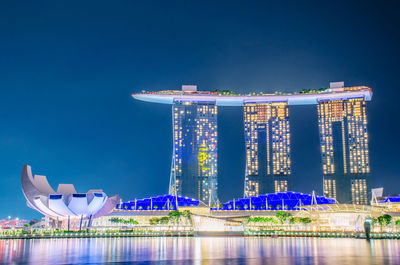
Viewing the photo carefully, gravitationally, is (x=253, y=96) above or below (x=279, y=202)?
above

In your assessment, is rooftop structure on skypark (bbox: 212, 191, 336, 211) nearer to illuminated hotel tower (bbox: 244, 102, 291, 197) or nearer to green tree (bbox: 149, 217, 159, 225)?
green tree (bbox: 149, 217, 159, 225)

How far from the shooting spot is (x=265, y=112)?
138875 millimetres

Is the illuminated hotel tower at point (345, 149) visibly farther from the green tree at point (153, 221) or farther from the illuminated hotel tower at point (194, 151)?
the green tree at point (153, 221)

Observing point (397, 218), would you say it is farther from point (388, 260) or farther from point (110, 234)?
point (388, 260)

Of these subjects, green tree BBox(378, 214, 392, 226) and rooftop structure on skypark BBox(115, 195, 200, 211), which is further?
rooftop structure on skypark BBox(115, 195, 200, 211)

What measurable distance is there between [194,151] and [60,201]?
5521 cm

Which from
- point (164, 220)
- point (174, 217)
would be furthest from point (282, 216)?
point (164, 220)

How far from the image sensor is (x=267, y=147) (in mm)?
136250

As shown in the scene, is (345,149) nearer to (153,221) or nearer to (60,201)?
(153,221)

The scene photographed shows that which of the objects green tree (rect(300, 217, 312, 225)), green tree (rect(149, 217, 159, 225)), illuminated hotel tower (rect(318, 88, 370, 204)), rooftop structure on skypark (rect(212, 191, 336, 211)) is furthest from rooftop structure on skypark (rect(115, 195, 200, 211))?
illuminated hotel tower (rect(318, 88, 370, 204))

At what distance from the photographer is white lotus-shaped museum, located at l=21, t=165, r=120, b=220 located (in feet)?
250

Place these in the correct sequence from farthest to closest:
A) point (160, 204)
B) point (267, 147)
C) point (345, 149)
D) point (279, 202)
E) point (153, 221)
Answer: point (267, 147)
point (345, 149)
point (279, 202)
point (160, 204)
point (153, 221)

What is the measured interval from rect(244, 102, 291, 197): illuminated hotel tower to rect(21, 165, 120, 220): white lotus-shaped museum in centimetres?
6381

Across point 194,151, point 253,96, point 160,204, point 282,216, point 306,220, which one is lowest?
point 306,220
